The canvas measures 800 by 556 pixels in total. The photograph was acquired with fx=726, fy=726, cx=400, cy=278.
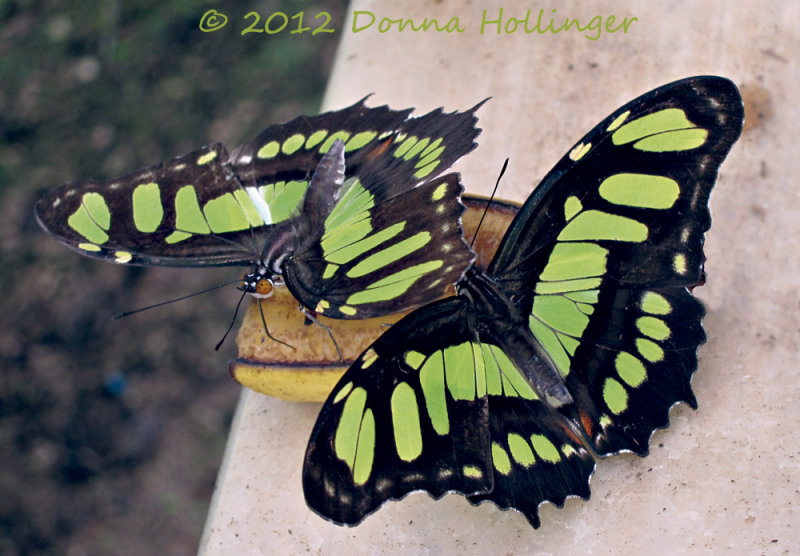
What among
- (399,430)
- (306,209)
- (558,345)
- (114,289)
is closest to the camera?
(399,430)

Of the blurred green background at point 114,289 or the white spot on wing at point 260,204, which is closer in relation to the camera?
the white spot on wing at point 260,204

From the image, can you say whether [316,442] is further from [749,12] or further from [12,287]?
[12,287]

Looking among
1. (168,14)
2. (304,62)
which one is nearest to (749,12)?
(304,62)

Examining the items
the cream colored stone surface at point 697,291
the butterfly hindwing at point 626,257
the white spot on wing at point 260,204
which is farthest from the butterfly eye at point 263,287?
the butterfly hindwing at point 626,257

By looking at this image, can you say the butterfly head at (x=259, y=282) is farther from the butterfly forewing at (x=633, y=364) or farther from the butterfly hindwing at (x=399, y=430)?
the butterfly forewing at (x=633, y=364)

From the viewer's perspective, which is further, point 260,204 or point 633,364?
point 260,204

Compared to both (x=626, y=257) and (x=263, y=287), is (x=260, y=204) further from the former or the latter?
(x=626, y=257)

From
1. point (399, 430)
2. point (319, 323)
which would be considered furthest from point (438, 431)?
point (319, 323)
